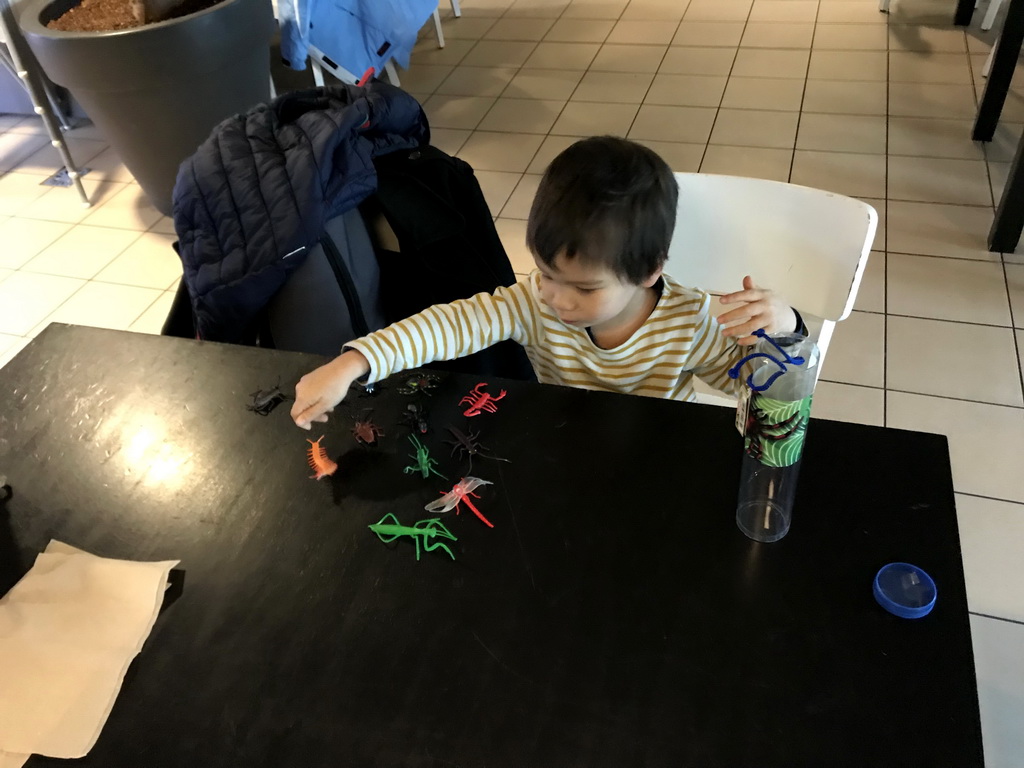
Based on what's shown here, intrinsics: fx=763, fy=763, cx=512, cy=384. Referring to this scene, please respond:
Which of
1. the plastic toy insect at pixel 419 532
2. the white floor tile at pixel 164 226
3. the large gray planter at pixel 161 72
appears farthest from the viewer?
the white floor tile at pixel 164 226

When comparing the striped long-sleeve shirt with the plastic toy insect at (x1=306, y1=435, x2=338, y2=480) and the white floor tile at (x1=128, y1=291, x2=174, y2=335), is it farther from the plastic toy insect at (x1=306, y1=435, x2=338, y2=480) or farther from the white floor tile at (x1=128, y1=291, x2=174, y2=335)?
the white floor tile at (x1=128, y1=291, x2=174, y2=335)

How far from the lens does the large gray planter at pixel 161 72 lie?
2.20 meters

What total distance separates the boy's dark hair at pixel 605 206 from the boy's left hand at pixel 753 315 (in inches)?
4.7

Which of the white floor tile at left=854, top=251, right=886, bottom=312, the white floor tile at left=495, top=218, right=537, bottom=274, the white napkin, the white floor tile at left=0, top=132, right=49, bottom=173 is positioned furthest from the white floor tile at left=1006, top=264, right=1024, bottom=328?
the white floor tile at left=0, top=132, right=49, bottom=173

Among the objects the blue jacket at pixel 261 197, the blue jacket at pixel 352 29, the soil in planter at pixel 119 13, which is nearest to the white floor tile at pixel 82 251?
the soil in planter at pixel 119 13

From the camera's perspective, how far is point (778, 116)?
3.00 metres

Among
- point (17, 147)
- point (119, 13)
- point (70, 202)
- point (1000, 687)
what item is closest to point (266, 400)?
point (1000, 687)

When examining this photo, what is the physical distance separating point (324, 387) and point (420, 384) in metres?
0.12

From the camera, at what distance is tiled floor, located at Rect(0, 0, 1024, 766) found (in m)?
1.77

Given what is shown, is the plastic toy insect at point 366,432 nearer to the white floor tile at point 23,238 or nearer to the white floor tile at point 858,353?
the white floor tile at point 858,353

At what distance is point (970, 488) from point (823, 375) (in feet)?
1.41

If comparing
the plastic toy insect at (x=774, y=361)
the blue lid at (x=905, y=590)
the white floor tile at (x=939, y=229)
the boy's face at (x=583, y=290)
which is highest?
the plastic toy insect at (x=774, y=361)

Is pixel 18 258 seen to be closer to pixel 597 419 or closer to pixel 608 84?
pixel 608 84

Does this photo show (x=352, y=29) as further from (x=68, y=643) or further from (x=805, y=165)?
(x=68, y=643)
